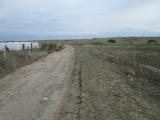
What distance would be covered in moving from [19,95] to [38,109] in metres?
2.26

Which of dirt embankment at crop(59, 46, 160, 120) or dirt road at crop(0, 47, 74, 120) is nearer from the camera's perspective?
dirt road at crop(0, 47, 74, 120)

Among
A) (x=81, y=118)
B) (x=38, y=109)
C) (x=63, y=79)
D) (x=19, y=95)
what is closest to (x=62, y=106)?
(x=38, y=109)

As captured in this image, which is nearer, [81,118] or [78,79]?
[81,118]

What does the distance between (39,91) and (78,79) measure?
3537 millimetres

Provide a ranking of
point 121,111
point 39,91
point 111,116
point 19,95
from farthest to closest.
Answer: point 39,91 < point 19,95 < point 121,111 < point 111,116

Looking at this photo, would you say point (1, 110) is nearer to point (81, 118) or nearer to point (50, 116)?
point (50, 116)

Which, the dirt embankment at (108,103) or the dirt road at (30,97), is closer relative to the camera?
the dirt road at (30,97)

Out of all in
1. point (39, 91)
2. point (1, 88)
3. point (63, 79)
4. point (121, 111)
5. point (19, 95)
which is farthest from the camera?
point (63, 79)

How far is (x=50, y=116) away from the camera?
7.63m

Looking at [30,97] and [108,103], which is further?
[30,97]

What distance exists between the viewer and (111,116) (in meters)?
7.96

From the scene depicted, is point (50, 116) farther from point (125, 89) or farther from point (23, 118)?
point (125, 89)

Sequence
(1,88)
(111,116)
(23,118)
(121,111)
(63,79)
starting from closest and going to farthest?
(23,118)
(111,116)
(121,111)
(1,88)
(63,79)

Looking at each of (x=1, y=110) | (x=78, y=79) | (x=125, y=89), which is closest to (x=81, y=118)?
(x=1, y=110)
